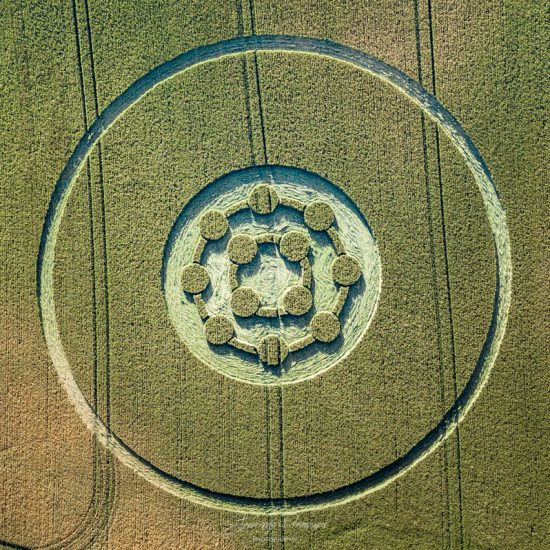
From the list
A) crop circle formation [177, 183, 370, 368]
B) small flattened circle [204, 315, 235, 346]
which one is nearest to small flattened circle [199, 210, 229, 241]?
crop circle formation [177, 183, 370, 368]

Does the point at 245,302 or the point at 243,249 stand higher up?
the point at 243,249

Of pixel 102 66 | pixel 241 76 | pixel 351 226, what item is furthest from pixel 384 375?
pixel 102 66

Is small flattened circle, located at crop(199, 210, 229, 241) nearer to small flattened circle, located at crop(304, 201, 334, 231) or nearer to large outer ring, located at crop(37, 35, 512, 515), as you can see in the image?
small flattened circle, located at crop(304, 201, 334, 231)

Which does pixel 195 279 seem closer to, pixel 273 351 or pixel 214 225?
pixel 214 225

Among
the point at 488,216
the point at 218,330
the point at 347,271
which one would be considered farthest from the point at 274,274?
the point at 488,216

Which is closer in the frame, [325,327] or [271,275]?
[325,327]

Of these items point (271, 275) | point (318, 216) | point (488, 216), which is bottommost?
point (271, 275)
